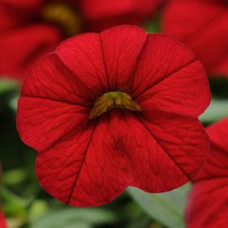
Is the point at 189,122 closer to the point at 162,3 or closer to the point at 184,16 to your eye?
the point at 184,16


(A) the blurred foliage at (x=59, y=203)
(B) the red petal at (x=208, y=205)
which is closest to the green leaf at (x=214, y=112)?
(A) the blurred foliage at (x=59, y=203)

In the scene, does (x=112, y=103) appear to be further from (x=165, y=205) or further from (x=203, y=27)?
(x=203, y=27)

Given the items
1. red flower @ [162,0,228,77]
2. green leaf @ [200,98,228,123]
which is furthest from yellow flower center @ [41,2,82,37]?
green leaf @ [200,98,228,123]

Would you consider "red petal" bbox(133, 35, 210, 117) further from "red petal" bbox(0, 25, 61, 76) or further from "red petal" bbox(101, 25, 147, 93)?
"red petal" bbox(0, 25, 61, 76)

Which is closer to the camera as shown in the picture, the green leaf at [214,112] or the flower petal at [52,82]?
the flower petal at [52,82]

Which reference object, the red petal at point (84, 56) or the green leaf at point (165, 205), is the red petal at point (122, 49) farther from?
the green leaf at point (165, 205)

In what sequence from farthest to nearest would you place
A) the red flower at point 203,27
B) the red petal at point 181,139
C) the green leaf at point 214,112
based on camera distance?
the red flower at point 203,27, the green leaf at point 214,112, the red petal at point 181,139

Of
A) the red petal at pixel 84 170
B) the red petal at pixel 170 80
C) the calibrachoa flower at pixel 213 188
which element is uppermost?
the red petal at pixel 170 80

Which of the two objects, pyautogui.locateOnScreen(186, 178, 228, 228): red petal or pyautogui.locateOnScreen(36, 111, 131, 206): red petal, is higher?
pyautogui.locateOnScreen(36, 111, 131, 206): red petal

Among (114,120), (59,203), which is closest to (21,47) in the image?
(59,203)
